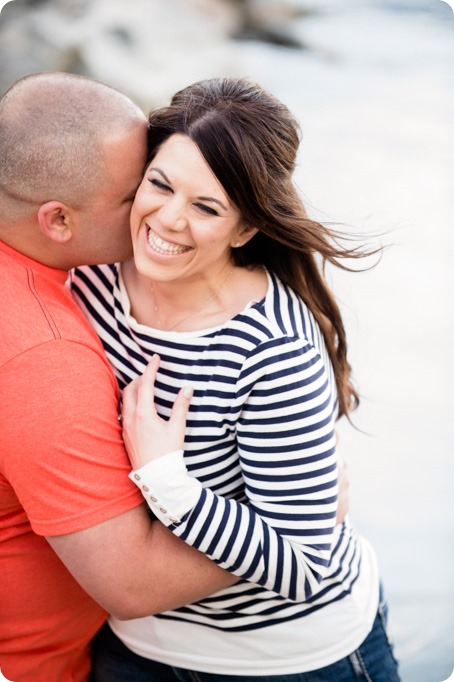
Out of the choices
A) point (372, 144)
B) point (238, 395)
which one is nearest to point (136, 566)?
point (238, 395)

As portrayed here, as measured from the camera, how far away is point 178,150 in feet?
4.93

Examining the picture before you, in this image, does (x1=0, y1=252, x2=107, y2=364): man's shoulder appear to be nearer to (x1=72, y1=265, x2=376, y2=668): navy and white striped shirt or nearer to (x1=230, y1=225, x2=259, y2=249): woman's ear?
(x1=72, y1=265, x2=376, y2=668): navy and white striped shirt

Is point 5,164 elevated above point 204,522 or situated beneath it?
elevated above

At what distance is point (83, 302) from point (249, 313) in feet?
1.46

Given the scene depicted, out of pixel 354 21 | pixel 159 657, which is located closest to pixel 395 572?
pixel 159 657

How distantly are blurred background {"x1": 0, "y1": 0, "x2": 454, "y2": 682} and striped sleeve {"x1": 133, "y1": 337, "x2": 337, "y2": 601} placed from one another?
65.8 inches

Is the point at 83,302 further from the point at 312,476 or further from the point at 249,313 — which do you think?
the point at 312,476

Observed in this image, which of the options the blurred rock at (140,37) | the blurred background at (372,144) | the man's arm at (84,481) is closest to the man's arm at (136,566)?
the man's arm at (84,481)

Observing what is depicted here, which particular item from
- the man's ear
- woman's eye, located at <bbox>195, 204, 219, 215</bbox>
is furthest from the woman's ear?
the man's ear

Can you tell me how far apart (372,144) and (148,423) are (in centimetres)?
270

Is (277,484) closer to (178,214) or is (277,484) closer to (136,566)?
(136,566)

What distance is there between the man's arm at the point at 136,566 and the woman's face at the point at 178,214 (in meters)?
0.50

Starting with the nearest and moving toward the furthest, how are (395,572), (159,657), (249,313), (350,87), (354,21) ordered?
1. (249,313)
2. (159,657)
3. (395,572)
4. (354,21)
5. (350,87)

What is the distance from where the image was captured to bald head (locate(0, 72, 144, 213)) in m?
1.47
